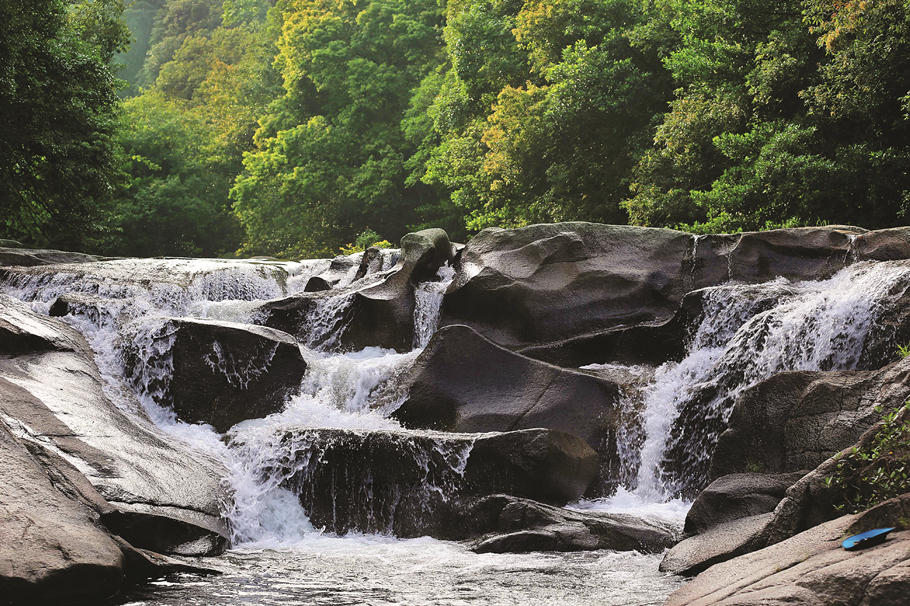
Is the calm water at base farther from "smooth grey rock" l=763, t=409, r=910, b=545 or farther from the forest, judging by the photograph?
the forest

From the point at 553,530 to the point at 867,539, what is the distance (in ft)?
13.2

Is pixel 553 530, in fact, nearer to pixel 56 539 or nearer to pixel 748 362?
pixel 748 362

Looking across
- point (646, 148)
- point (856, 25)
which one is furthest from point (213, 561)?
point (646, 148)

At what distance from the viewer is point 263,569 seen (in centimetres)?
695

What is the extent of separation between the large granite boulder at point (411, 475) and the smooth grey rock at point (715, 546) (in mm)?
2480

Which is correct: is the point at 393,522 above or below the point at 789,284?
below

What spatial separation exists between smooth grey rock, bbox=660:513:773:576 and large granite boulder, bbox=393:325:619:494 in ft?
12.0

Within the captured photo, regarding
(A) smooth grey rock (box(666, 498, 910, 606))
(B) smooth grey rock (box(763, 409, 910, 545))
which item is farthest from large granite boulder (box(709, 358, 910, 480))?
(A) smooth grey rock (box(666, 498, 910, 606))

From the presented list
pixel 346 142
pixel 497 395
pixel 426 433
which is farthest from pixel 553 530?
pixel 346 142

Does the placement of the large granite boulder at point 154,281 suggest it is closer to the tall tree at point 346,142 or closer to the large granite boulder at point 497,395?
the large granite boulder at point 497,395

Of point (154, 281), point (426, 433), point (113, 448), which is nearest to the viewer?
point (113, 448)

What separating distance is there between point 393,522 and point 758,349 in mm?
5142

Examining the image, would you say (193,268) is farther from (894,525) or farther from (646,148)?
(894,525)

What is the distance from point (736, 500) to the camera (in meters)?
6.80
